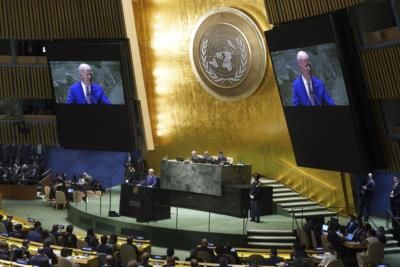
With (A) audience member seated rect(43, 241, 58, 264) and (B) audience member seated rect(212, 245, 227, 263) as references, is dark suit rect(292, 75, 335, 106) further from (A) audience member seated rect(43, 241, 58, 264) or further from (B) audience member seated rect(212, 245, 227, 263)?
(A) audience member seated rect(43, 241, 58, 264)

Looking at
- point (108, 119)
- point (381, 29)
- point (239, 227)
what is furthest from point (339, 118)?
point (108, 119)

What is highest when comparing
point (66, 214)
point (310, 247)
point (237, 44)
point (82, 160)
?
point (237, 44)

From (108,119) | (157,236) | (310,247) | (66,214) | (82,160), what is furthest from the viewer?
A: (82,160)

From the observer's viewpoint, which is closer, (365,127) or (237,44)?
(365,127)

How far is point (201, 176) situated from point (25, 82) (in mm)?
6947

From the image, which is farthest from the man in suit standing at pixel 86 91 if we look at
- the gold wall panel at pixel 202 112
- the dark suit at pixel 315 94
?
the dark suit at pixel 315 94

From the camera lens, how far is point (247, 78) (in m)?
26.6

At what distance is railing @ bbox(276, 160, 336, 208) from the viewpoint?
2508cm

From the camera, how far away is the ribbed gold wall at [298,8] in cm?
1897

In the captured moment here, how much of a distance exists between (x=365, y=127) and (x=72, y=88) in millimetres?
10249

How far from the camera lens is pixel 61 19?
83.7 feet

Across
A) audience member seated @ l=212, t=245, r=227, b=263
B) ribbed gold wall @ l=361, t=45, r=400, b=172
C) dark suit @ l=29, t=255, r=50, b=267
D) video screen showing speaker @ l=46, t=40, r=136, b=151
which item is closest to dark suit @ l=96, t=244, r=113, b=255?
audience member seated @ l=212, t=245, r=227, b=263

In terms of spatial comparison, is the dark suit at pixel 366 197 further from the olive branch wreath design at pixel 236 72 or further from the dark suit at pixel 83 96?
the dark suit at pixel 83 96

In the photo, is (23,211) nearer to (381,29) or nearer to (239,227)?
(239,227)
